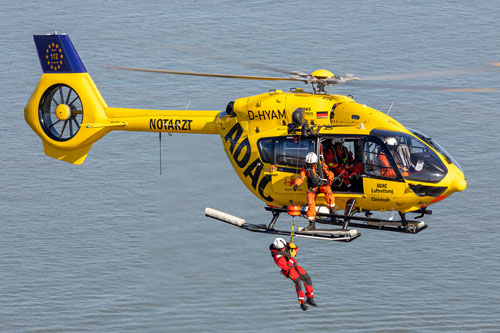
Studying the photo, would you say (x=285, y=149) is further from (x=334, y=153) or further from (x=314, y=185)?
(x=314, y=185)

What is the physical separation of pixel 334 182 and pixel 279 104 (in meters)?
3.19

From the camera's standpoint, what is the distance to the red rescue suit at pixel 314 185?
28.9 m

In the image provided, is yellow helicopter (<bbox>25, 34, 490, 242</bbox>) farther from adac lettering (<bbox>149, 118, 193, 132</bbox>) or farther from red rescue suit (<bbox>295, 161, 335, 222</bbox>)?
red rescue suit (<bbox>295, 161, 335, 222</bbox>)

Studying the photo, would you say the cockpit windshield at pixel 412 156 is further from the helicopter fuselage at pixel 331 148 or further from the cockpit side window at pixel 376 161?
the cockpit side window at pixel 376 161

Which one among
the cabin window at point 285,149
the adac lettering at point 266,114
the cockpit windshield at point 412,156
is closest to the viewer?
the cockpit windshield at point 412,156

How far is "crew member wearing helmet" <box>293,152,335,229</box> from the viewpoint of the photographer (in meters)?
28.9

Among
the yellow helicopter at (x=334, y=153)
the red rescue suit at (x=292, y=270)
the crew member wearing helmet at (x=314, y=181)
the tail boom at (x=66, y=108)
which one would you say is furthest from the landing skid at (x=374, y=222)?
the tail boom at (x=66, y=108)

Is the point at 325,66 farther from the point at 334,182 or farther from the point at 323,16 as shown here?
the point at 334,182

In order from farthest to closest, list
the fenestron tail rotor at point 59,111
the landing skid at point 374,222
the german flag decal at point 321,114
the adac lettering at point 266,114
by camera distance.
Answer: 1. the fenestron tail rotor at point 59,111
2. the adac lettering at point 266,114
3. the german flag decal at point 321,114
4. the landing skid at point 374,222

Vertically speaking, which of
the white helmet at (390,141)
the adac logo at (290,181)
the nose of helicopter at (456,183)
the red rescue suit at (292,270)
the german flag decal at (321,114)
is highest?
the german flag decal at (321,114)

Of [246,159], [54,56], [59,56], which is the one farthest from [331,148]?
[54,56]

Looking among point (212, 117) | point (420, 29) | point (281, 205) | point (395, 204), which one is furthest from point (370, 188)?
point (420, 29)

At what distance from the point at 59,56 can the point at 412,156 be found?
15729mm

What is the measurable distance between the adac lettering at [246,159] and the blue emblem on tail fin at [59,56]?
8.53 m
